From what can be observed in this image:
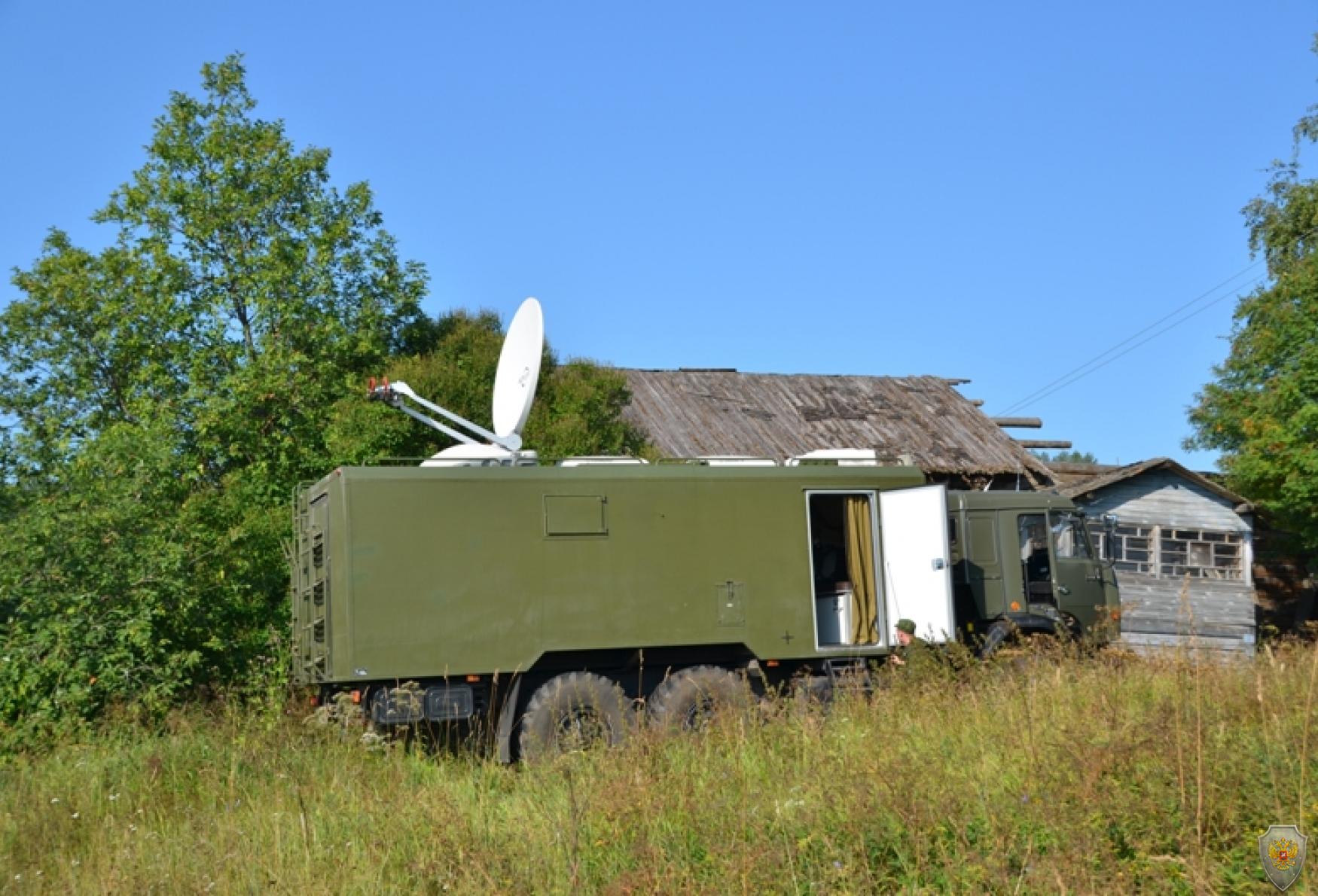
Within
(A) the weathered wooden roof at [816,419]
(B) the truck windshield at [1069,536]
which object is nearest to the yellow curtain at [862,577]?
(B) the truck windshield at [1069,536]

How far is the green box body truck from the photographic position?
11.2 metres

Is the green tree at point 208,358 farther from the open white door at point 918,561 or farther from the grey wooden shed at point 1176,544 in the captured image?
the grey wooden shed at point 1176,544

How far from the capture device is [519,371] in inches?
529

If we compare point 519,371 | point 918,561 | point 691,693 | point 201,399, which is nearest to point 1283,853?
point 691,693

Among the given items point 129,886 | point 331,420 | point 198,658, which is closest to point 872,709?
point 129,886

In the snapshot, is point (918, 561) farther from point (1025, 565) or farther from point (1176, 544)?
point (1176, 544)

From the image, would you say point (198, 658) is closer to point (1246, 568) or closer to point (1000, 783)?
point (1000, 783)

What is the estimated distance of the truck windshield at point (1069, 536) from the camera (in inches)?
587

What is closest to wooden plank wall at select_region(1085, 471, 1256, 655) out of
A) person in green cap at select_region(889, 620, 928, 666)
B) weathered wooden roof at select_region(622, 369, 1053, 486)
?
weathered wooden roof at select_region(622, 369, 1053, 486)

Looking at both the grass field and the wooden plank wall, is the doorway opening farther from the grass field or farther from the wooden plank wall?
the wooden plank wall

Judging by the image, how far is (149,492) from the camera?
47.1 ft

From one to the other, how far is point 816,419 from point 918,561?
1873cm

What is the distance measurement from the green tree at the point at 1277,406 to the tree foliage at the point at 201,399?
12592 millimetres

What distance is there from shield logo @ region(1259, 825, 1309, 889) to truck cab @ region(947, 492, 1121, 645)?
8707mm
